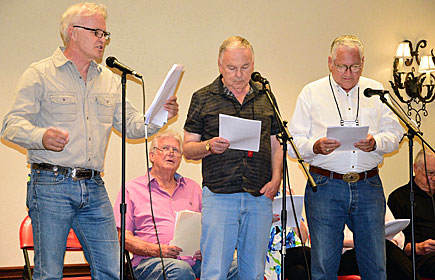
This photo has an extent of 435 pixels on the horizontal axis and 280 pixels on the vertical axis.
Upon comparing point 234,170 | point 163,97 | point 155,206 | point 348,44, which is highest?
point 348,44

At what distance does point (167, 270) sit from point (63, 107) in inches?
51.0

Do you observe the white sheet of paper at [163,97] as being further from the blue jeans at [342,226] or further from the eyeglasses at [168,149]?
the eyeglasses at [168,149]

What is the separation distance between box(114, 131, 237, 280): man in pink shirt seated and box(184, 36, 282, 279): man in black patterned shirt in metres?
0.62

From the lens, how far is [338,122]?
322 cm

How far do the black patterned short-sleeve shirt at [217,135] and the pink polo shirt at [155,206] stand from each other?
→ 87cm

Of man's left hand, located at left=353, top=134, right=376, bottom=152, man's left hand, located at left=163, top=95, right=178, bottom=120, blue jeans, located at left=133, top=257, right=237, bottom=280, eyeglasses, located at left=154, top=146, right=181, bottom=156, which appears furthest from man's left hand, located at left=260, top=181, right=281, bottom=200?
eyeglasses, located at left=154, top=146, right=181, bottom=156

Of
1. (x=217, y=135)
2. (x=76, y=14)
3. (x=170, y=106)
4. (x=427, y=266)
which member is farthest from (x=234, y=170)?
(x=427, y=266)

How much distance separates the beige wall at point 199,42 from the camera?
4.20 meters

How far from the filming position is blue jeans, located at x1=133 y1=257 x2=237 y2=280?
3.33 m

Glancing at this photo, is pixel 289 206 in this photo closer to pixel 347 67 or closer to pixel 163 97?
pixel 347 67

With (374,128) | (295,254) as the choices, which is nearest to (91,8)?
(374,128)

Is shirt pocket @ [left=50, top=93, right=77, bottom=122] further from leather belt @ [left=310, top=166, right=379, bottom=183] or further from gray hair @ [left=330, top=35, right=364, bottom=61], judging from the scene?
gray hair @ [left=330, top=35, right=364, bottom=61]

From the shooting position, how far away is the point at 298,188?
500 cm

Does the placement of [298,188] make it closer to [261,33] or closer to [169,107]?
[261,33]
